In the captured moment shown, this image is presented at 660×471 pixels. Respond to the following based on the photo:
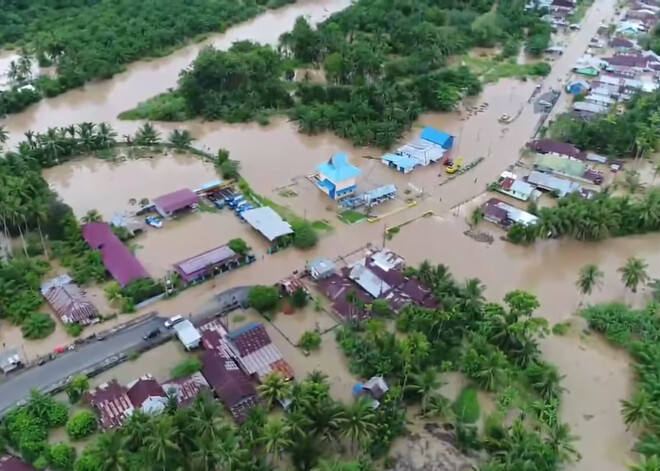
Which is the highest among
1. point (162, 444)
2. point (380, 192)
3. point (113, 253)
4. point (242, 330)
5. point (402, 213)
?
point (162, 444)

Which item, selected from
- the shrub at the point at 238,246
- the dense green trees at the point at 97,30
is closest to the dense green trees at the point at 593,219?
the shrub at the point at 238,246

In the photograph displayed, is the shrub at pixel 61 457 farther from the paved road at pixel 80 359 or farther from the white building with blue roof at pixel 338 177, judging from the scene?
the white building with blue roof at pixel 338 177

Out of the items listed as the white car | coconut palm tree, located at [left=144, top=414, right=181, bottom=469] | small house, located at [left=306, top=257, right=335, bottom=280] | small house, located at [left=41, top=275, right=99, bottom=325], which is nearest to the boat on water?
small house, located at [left=41, top=275, right=99, bottom=325]

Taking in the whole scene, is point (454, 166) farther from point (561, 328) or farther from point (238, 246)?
point (238, 246)

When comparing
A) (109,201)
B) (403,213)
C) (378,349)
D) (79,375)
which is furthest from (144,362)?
(403,213)

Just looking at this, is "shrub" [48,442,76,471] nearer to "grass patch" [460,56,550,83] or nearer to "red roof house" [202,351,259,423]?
"red roof house" [202,351,259,423]

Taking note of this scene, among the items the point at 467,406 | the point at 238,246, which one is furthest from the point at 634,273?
the point at 238,246
